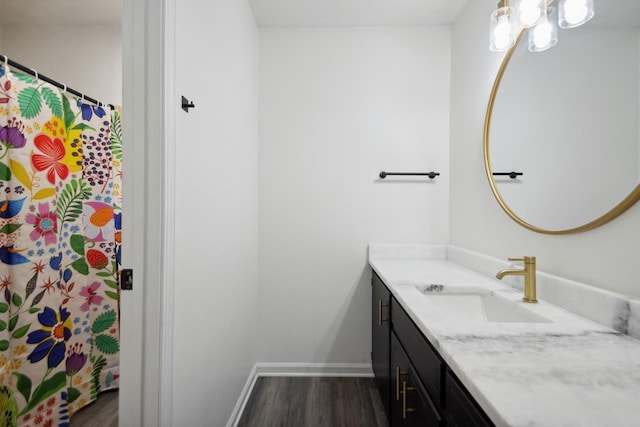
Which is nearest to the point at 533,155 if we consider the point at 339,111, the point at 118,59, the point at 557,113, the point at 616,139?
the point at 557,113

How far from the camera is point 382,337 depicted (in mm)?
1584

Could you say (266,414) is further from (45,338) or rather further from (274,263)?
(45,338)

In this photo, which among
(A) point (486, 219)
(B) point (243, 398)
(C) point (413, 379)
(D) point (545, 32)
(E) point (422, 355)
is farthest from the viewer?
(B) point (243, 398)

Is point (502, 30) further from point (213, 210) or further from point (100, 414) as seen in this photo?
point (100, 414)

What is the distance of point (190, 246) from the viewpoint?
1043 millimetres

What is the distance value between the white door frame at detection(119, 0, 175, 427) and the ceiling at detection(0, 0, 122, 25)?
1.47 metres

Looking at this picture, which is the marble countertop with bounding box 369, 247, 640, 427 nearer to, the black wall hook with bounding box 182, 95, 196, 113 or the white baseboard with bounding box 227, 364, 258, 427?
the black wall hook with bounding box 182, 95, 196, 113

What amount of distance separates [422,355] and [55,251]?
1.79 m

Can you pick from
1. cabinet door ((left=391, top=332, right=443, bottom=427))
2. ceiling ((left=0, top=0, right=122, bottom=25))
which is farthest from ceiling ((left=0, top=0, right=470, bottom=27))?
cabinet door ((left=391, top=332, right=443, bottom=427))

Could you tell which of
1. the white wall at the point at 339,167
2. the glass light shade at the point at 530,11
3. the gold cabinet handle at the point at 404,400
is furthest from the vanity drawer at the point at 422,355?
the glass light shade at the point at 530,11

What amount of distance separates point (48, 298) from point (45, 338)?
0.64ft

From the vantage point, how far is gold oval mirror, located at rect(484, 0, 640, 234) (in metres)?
0.82

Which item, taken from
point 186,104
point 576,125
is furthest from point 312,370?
point 576,125

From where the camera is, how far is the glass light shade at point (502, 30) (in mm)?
1221
